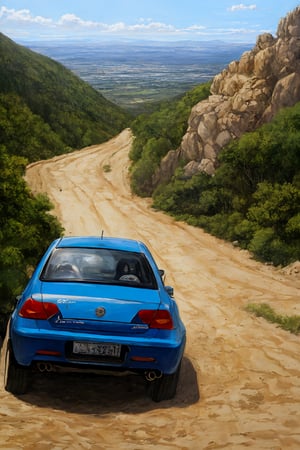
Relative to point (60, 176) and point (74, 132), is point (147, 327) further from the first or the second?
point (74, 132)

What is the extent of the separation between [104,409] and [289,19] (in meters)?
27.5

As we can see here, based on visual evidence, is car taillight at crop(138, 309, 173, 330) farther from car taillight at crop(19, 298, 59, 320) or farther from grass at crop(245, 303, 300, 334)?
grass at crop(245, 303, 300, 334)

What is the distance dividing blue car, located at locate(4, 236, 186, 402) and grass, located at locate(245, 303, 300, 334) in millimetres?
4400

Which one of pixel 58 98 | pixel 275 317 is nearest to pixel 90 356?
pixel 275 317

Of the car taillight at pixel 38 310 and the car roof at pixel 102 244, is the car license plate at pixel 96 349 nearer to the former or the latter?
the car taillight at pixel 38 310

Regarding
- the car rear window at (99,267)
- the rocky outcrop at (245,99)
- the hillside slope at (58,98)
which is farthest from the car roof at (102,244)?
the hillside slope at (58,98)

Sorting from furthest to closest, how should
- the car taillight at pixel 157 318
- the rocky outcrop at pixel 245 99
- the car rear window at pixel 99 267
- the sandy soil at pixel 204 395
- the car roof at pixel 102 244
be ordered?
the rocky outcrop at pixel 245 99 → the car roof at pixel 102 244 → the car rear window at pixel 99 267 → the car taillight at pixel 157 318 → the sandy soil at pixel 204 395

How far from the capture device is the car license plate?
19.3ft

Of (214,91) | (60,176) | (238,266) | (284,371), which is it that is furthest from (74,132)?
(284,371)

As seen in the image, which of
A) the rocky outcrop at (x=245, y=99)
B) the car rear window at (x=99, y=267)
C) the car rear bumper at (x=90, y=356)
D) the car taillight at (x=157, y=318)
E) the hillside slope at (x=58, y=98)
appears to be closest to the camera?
the car rear bumper at (x=90, y=356)

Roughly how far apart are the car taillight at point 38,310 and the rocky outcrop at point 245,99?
22.4 m

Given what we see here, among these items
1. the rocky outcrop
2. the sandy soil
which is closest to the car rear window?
the sandy soil

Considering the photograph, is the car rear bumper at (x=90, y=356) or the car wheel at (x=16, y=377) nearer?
the car rear bumper at (x=90, y=356)

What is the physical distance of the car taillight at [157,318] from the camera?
5.96 meters
